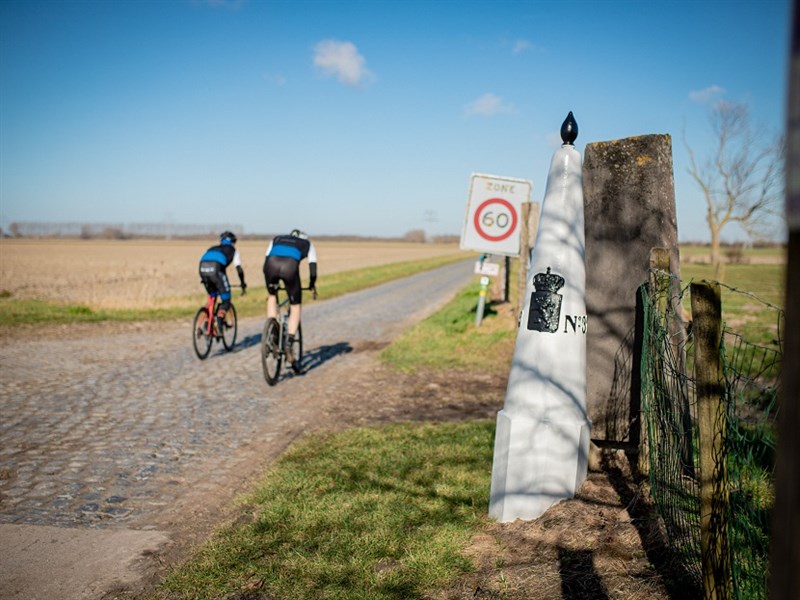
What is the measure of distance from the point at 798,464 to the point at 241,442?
5641 millimetres

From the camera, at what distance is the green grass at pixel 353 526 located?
10.3ft

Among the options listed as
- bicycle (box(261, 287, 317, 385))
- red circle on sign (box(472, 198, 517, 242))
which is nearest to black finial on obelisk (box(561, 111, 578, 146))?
bicycle (box(261, 287, 317, 385))

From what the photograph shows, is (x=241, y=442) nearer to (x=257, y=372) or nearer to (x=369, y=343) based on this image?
(x=257, y=372)

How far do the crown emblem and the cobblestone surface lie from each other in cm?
298

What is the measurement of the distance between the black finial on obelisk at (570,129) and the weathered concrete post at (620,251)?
34 cm

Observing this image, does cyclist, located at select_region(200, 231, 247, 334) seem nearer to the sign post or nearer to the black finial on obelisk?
the sign post

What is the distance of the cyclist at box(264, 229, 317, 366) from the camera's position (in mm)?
7973

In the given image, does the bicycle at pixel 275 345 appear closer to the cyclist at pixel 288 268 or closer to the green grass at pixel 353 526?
the cyclist at pixel 288 268

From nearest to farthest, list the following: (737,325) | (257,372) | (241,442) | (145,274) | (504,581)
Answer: (504,581) → (241,442) → (257,372) → (737,325) → (145,274)

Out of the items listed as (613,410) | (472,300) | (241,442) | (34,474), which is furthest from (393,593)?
(472,300)

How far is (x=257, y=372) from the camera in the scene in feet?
29.5

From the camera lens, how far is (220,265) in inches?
374

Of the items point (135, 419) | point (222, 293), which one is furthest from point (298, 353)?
point (135, 419)

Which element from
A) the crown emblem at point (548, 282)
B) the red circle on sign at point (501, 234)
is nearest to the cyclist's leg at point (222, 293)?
the red circle on sign at point (501, 234)
